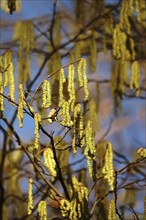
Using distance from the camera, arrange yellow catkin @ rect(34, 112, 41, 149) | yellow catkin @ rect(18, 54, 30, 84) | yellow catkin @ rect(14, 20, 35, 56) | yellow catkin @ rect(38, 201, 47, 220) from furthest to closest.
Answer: yellow catkin @ rect(18, 54, 30, 84)
yellow catkin @ rect(14, 20, 35, 56)
yellow catkin @ rect(38, 201, 47, 220)
yellow catkin @ rect(34, 112, 41, 149)

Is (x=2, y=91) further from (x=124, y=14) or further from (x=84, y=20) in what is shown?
(x=84, y=20)

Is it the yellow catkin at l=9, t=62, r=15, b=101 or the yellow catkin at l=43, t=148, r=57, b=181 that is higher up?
the yellow catkin at l=9, t=62, r=15, b=101

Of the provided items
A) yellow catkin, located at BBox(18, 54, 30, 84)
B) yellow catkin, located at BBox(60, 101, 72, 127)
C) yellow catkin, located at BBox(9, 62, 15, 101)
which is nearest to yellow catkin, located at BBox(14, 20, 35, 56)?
yellow catkin, located at BBox(18, 54, 30, 84)

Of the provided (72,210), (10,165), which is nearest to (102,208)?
(72,210)

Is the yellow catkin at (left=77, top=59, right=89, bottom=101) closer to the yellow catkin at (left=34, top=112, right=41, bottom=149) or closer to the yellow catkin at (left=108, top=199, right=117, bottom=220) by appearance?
the yellow catkin at (left=34, top=112, right=41, bottom=149)

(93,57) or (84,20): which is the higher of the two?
(84,20)

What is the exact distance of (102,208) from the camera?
7.63ft

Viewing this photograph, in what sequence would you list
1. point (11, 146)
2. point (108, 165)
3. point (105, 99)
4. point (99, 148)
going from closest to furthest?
point (108, 165), point (99, 148), point (11, 146), point (105, 99)

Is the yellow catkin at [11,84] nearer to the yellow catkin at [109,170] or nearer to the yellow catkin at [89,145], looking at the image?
the yellow catkin at [89,145]

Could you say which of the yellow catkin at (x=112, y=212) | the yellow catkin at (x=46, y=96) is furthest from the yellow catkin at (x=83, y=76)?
the yellow catkin at (x=112, y=212)

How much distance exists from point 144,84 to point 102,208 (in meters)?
1.94

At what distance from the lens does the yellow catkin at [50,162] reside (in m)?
1.94

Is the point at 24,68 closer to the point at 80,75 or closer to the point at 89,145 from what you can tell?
the point at 80,75

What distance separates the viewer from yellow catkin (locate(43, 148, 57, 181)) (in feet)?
6.38
